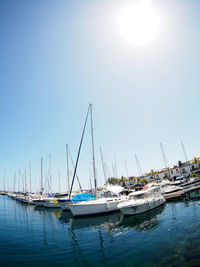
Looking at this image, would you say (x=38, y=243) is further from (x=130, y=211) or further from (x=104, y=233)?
(x=130, y=211)

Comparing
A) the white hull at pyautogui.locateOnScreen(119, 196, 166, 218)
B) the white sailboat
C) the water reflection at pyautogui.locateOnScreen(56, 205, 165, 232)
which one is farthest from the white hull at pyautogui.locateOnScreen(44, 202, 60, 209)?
the white hull at pyautogui.locateOnScreen(119, 196, 166, 218)

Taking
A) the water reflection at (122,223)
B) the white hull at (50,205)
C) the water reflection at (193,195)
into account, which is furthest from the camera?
the white hull at (50,205)

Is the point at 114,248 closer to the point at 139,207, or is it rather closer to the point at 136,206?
the point at 136,206

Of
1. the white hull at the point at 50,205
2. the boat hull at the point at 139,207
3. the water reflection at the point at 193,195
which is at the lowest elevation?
the water reflection at the point at 193,195

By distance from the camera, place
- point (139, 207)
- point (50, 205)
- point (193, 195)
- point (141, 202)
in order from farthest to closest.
Answer: point (50, 205) < point (193, 195) < point (141, 202) < point (139, 207)

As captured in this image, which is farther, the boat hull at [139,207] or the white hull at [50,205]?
the white hull at [50,205]

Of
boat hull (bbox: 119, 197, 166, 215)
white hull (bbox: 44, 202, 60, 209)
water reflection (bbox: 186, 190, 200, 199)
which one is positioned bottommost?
water reflection (bbox: 186, 190, 200, 199)

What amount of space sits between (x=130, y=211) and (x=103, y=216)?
4363 mm

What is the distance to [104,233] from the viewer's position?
1303 centimetres

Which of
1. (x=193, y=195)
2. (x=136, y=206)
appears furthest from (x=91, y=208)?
(x=193, y=195)

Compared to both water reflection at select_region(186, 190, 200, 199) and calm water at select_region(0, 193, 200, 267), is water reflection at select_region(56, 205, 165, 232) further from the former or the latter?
water reflection at select_region(186, 190, 200, 199)

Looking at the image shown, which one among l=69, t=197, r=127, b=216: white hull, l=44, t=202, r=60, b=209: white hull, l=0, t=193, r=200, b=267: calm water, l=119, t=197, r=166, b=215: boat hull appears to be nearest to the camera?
l=0, t=193, r=200, b=267: calm water

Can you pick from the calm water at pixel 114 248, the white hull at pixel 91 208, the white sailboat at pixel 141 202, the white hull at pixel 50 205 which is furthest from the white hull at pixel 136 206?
the white hull at pixel 50 205

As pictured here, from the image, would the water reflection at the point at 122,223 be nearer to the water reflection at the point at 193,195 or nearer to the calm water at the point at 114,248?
the calm water at the point at 114,248
